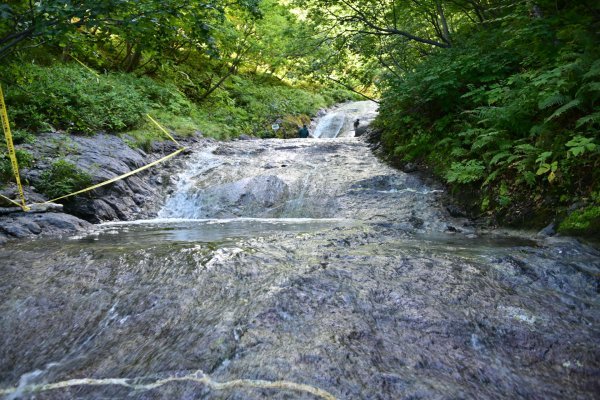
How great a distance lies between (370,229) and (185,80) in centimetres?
1320

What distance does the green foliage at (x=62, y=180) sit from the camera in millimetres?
6082

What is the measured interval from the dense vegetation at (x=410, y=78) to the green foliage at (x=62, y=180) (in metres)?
0.51

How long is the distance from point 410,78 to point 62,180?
752 cm

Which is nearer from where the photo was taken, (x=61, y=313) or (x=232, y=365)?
(x=232, y=365)

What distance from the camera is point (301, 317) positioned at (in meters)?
2.51

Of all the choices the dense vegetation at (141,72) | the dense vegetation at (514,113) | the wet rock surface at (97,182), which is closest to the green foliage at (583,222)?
the dense vegetation at (514,113)

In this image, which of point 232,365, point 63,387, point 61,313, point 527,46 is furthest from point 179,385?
point 527,46

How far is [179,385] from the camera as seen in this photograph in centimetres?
191

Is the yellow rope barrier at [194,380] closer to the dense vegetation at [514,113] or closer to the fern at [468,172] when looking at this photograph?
the dense vegetation at [514,113]

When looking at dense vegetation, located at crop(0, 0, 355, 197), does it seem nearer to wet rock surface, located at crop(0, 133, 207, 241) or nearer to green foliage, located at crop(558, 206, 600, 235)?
wet rock surface, located at crop(0, 133, 207, 241)

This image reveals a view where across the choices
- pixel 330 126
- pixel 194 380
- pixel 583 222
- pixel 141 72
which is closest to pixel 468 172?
pixel 583 222

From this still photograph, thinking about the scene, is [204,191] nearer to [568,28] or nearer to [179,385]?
[179,385]

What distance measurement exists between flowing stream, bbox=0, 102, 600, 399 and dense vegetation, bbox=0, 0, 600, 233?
45.4 inches

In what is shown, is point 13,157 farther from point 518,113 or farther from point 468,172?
point 518,113
